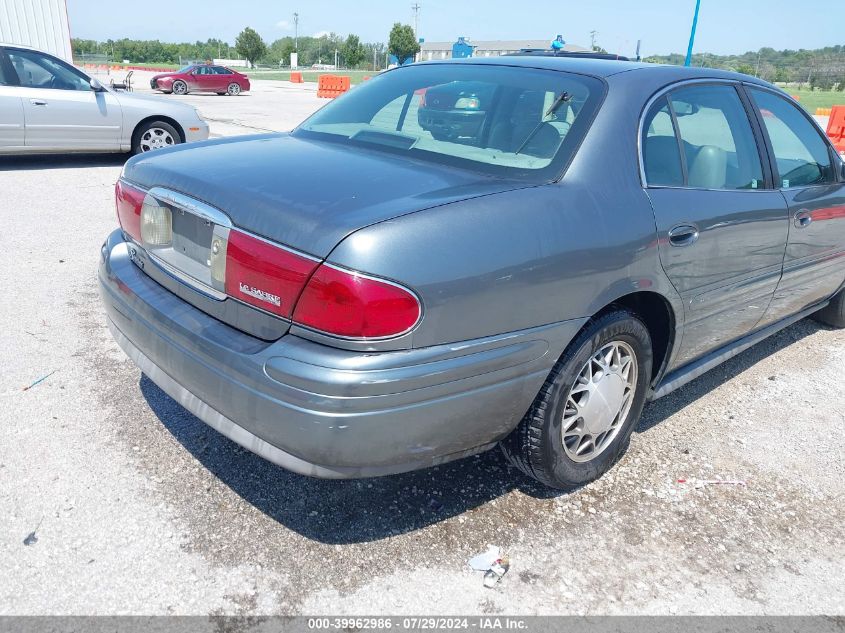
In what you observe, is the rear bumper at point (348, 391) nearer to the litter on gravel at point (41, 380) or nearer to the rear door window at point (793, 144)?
the litter on gravel at point (41, 380)

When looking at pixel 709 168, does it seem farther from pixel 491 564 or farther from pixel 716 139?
pixel 491 564

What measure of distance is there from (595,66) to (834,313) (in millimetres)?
3068

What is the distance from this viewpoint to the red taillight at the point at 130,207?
2783 millimetres

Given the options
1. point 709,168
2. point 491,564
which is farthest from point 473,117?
point 491,564

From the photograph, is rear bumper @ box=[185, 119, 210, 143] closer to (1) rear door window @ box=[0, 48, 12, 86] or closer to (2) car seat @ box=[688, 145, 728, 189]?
(1) rear door window @ box=[0, 48, 12, 86]

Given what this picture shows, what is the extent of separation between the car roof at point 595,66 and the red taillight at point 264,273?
1599mm

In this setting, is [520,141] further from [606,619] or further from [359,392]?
[606,619]

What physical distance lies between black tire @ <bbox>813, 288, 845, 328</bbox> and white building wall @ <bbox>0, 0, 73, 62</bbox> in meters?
17.2

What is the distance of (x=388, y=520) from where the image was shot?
2623 mm

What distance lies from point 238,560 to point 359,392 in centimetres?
83

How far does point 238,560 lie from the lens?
7.75 ft

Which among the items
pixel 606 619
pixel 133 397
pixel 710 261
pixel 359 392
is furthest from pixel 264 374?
pixel 710 261

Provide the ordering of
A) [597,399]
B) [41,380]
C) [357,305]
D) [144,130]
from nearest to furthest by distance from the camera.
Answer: [357,305]
[597,399]
[41,380]
[144,130]

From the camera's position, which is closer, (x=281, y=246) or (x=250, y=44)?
(x=281, y=246)
